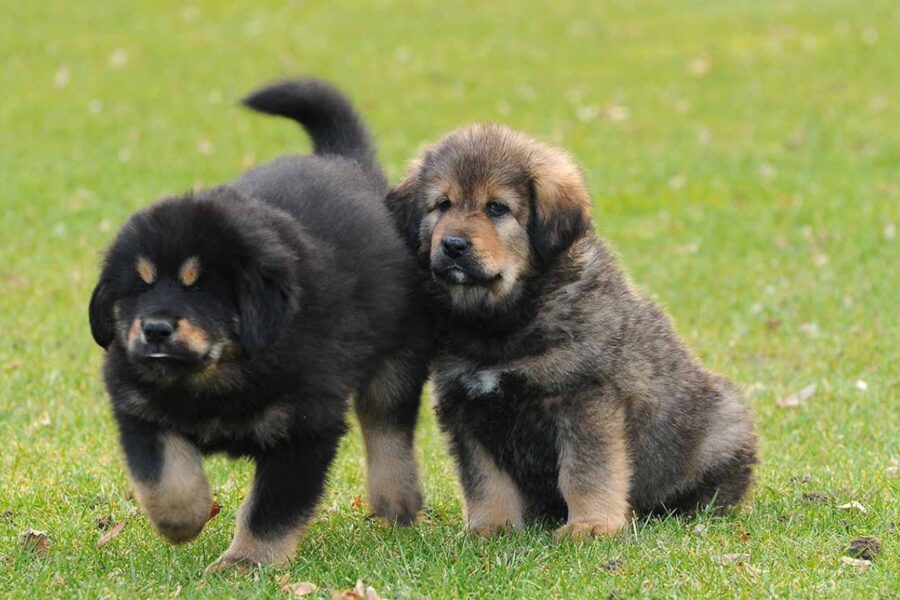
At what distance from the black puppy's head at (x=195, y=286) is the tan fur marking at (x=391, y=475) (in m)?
1.22

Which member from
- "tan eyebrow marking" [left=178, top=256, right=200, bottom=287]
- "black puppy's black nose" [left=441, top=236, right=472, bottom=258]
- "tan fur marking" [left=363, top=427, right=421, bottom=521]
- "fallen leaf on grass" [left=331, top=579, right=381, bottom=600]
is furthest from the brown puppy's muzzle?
"fallen leaf on grass" [left=331, top=579, right=381, bottom=600]

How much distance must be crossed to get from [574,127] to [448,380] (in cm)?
1009

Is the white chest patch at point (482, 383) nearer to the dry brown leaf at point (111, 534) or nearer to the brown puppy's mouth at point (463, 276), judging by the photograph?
the brown puppy's mouth at point (463, 276)

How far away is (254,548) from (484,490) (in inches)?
38.0

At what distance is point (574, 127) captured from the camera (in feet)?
49.0

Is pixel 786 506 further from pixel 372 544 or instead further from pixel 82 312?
pixel 82 312

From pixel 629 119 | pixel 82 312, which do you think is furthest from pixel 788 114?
pixel 82 312

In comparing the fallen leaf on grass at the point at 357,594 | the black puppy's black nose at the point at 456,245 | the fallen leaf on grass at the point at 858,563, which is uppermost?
the black puppy's black nose at the point at 456,245

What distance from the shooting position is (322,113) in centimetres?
600

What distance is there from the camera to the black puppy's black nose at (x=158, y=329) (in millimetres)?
4156

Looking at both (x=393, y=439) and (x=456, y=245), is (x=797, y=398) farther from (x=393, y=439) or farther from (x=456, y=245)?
(x=456, y=245)

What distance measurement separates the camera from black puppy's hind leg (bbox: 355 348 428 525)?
211 inches

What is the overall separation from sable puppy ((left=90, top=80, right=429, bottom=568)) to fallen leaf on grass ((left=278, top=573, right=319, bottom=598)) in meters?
0.22

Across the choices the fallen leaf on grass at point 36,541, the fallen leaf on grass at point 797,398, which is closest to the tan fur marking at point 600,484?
the fallen leaf on grass at point 36,541
